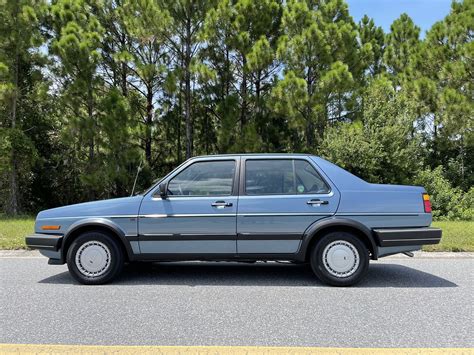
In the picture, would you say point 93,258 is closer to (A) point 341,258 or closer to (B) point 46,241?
(B) point 46,241

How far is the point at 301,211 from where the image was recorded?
5316 mm

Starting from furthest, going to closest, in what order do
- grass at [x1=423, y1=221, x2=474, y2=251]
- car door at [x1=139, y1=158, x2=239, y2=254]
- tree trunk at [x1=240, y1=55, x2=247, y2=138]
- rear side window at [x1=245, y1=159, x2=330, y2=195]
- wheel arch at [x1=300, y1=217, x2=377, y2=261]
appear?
tree trunk at [x1=240, y1=55, x2=247, y2=138] < grass at [x1=423, y1=221, x2=474, y2=251] < rear side window at [x1=245, y1=159, x2=330, y2=195] < car door at [x1=139, y1=158, x2=239, y2=254] < wheel arch at [x1=300, y1=217, x2=377, y2=261]

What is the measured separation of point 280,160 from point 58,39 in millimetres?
17624

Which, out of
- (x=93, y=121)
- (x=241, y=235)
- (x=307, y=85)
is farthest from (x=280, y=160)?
(x=93, y=121)

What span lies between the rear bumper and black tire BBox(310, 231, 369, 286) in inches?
10.0

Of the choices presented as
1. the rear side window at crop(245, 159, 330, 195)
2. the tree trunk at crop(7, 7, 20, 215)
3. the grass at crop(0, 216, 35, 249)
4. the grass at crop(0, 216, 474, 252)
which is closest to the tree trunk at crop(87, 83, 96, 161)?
the tree trunk at crop(7, 7, 20, 215)

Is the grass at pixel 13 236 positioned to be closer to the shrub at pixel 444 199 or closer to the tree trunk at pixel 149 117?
the tree trunk at pixel 149 117

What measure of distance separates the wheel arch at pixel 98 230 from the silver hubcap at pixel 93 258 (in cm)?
17

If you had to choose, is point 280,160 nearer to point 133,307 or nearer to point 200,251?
point 200,251

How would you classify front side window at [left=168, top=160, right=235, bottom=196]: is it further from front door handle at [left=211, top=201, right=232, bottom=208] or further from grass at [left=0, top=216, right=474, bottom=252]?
grass at [left=0, top=216, right=474, bottom=252]

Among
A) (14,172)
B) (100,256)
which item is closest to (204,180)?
(100,256)

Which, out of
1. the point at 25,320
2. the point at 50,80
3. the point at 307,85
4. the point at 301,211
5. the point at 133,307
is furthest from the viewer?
the point at 50,80

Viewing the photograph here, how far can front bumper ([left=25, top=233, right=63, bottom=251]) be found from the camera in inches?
216

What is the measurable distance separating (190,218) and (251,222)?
78 centimetres
